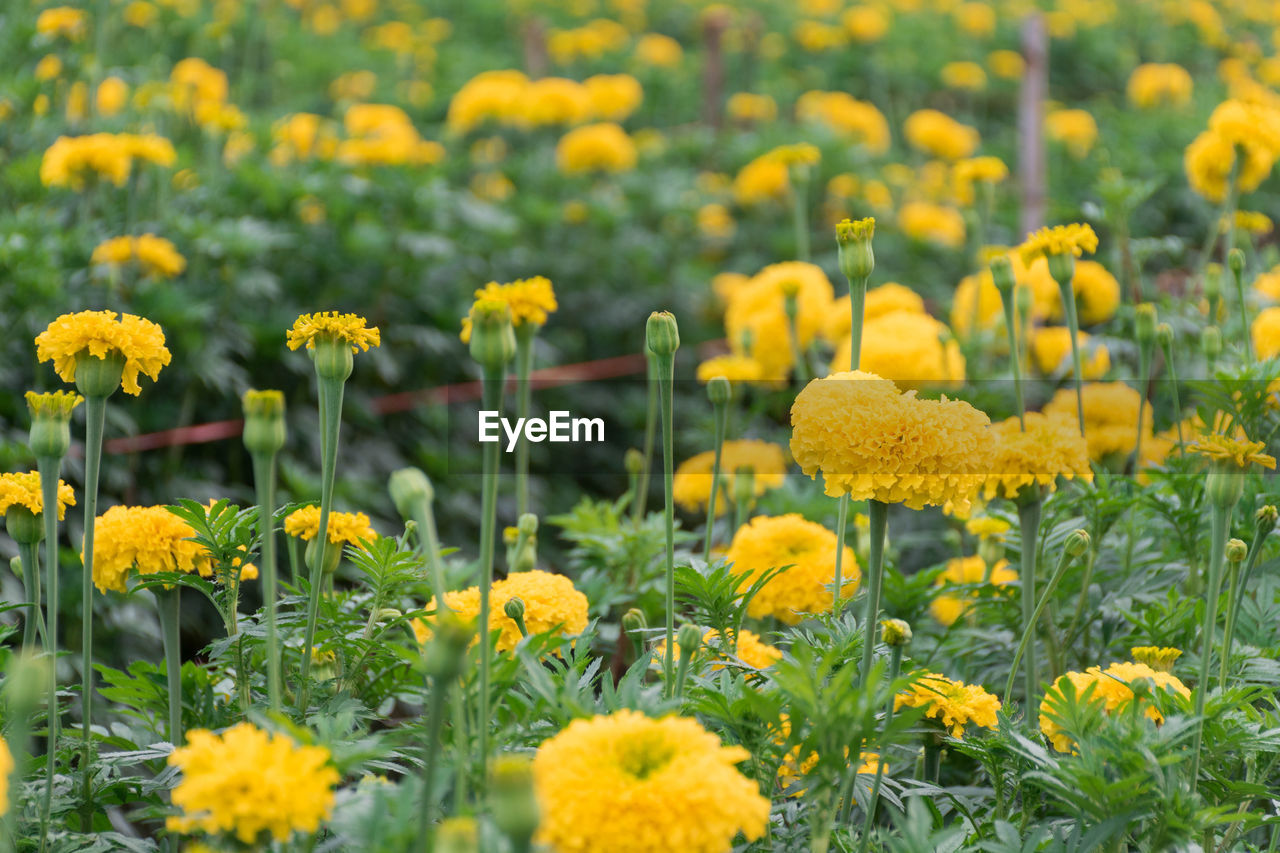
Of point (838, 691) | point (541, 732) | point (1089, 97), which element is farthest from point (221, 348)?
point (1089, 97)

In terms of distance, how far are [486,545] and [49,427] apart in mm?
488

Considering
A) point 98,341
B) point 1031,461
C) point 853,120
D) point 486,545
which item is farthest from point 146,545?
point 853,120

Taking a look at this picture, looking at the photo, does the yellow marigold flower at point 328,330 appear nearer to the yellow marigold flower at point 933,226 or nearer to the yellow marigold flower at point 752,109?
the yellow marigold flower at point 933,226

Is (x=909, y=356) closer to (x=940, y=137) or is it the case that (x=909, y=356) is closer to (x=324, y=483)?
(x=324, y=483)

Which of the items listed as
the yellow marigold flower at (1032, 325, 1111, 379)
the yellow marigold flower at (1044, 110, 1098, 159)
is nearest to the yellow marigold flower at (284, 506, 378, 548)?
the yellow marigold flower at (1032, 325, 1111, 379)

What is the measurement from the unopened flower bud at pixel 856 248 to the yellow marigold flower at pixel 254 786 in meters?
0.86

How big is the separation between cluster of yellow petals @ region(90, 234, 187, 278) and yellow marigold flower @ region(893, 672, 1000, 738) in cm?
225

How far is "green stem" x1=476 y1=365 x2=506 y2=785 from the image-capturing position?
2.99ft

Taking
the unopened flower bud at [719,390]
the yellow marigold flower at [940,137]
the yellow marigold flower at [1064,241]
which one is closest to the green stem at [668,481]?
the unopened flower bud at [719,390]

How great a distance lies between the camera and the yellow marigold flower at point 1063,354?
2395mm

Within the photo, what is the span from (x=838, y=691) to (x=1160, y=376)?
5.54 feet

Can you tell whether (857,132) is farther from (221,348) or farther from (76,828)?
(76,828)

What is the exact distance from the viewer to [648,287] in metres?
4.46

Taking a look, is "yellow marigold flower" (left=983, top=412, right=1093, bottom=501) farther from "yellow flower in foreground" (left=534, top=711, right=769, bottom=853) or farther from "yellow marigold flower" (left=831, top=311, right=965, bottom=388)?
"yellow marigold flower" (left=831, top=311, right=965, bottom=388)
